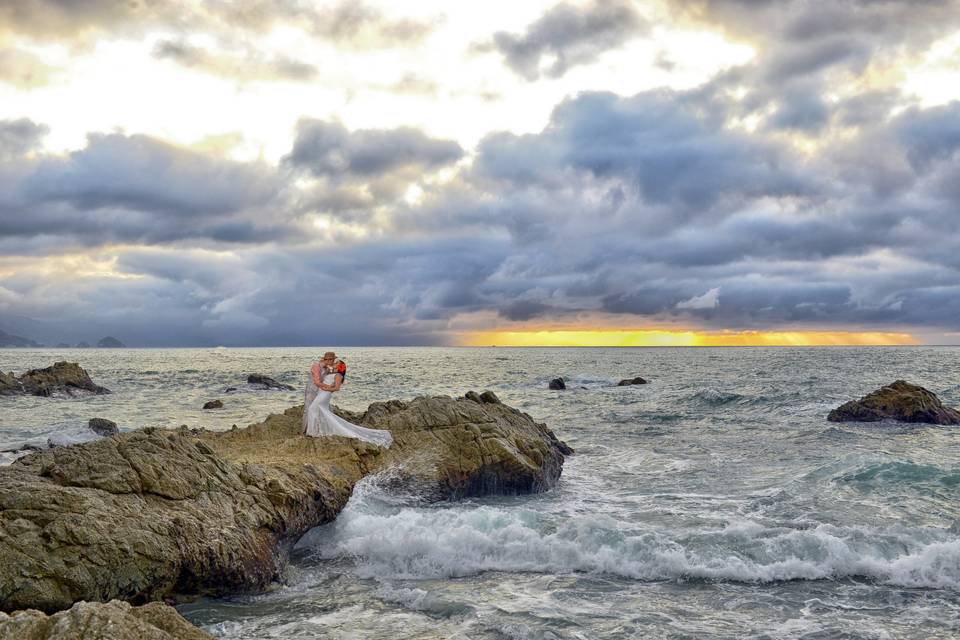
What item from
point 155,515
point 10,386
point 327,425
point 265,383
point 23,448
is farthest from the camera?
point 265,383

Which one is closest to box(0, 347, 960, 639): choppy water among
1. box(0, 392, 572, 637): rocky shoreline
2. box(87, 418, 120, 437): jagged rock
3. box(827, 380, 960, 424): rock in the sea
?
box(0, 392, 572, 637): rocky shoreline

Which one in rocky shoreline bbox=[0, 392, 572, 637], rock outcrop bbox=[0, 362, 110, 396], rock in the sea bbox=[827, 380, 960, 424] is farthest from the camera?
rock outcrop bbox=[0, 362, 110, 396]

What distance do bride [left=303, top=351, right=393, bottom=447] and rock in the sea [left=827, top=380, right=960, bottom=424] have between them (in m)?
25.3

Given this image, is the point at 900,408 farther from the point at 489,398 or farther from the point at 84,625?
the point at 84,625

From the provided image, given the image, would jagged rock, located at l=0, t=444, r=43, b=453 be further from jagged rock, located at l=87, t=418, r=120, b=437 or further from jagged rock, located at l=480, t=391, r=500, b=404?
jagged rock, located at l=480, t=391, r=500, b=404

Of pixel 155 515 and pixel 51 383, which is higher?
pixel 155 515

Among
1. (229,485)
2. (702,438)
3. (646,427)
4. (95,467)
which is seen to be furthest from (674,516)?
(646,427)

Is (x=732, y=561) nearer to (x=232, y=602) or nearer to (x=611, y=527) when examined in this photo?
(x=611, y=527)

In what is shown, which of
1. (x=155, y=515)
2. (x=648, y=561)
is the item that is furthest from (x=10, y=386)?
(x=648, y=561)

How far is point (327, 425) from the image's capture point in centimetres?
1655

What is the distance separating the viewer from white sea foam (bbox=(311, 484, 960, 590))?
35.5 feet

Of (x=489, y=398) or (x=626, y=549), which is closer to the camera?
(x=626, y=549)

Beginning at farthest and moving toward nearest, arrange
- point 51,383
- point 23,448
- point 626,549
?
point 51,383
point 23,448
point 626,549

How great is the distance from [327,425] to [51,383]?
42.4 meters
